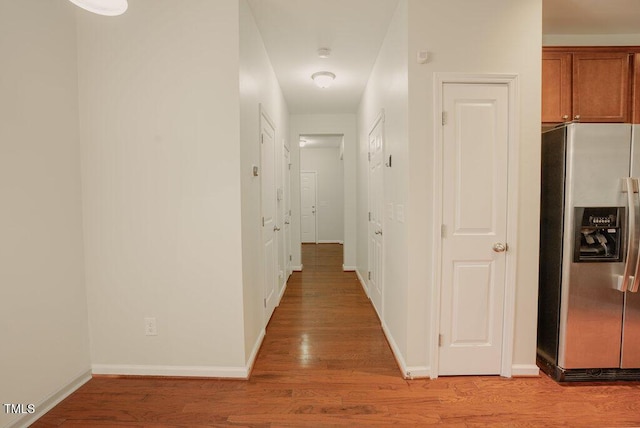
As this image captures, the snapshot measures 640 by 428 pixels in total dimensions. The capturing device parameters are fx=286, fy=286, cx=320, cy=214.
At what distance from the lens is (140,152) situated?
2.06m

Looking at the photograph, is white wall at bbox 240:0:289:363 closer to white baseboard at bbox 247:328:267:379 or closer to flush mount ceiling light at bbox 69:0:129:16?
white baseboard at bbox 247:328:267:379

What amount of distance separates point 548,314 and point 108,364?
3341 millimetres

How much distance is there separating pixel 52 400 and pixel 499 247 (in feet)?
10.3

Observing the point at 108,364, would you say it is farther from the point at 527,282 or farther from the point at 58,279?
the point at 527,282

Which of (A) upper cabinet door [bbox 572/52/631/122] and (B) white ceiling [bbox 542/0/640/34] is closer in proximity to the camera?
(B) white ceiling [bbox 542/0/640/34]

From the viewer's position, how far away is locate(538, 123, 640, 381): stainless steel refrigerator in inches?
77.0

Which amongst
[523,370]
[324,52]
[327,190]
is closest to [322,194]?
[327,190]

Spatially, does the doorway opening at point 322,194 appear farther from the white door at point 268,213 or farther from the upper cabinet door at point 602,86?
the upper cabinet door at point 602,86

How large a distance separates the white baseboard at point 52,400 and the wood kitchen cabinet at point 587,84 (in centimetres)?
406

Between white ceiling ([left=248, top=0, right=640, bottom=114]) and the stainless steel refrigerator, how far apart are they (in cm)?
108

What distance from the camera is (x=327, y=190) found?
8.31 m

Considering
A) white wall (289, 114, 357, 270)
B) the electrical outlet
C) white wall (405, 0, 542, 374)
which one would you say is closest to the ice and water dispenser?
white wall (405, 0, 542, 374)

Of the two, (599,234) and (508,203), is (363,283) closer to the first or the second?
(508,203)

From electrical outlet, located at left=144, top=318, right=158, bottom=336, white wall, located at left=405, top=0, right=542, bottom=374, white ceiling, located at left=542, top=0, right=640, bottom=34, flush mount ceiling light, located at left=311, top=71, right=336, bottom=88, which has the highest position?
white ceiling, located at left=542, top=0, right=640, bottom=34
